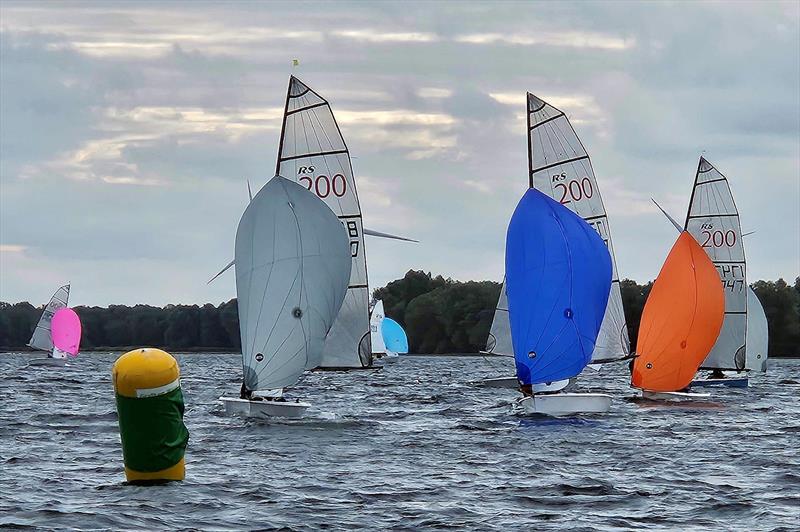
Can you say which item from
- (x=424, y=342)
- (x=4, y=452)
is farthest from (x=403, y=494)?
(x=424, y=342)

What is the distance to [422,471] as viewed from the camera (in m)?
23.3

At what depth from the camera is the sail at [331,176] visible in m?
33.2

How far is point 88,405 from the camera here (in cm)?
4106

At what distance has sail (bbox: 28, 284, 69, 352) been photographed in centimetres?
9369

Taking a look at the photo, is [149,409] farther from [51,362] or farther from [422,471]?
[51,362]

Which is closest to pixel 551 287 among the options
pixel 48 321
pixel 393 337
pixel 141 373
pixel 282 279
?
pixel 282 279

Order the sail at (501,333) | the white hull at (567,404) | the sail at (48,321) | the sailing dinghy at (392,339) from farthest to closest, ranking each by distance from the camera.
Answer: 1. the sailing dinghy at (392,339)
2. the sail at (48,321)
3. the sail at (501,333)
4. the white hull at (567,404)

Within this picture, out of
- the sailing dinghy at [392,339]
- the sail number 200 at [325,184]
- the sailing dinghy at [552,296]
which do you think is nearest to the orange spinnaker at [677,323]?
the sailing dinghy at [552,296]

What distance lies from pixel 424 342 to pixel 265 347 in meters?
105

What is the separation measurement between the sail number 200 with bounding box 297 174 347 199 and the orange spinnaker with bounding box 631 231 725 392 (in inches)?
421

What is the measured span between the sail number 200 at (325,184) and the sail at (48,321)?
6289cm

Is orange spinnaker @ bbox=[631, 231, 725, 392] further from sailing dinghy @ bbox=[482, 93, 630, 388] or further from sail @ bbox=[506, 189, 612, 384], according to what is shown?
sail @ bbox=[506, 189, 612, 384]

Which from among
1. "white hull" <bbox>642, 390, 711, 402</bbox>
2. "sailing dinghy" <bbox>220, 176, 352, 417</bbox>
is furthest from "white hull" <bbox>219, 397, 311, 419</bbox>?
"white hull" <bbox>642, 390, 711, 402</bbox>

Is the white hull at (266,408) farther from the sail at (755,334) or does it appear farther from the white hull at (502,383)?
the sail at (755,334)
